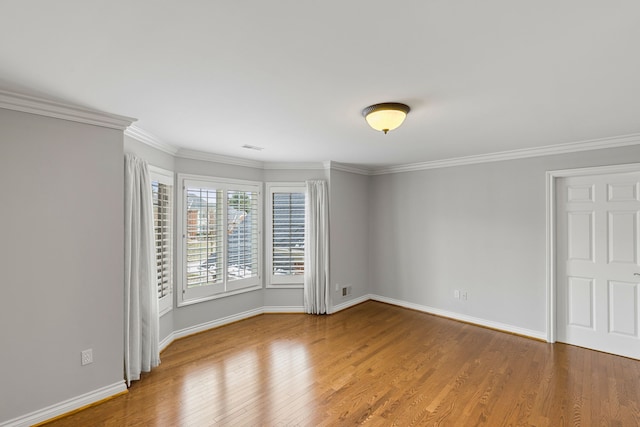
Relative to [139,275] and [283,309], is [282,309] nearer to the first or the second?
[283,309]

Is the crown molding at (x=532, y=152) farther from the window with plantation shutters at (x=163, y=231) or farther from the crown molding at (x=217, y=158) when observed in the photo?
the window with plantation shutters at (x=163, y=231)

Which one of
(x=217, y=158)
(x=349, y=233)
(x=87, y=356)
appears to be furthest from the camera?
(x=349, y=233)

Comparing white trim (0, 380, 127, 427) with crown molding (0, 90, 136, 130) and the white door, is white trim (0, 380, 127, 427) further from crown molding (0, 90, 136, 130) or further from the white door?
the white door

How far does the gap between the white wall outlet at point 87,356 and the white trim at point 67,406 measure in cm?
26


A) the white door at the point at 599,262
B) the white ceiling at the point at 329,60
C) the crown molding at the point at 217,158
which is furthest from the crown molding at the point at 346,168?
the white door at the point at 599,262

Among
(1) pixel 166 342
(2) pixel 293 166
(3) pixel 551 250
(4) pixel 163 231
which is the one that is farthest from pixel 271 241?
(3) pixel 551 250

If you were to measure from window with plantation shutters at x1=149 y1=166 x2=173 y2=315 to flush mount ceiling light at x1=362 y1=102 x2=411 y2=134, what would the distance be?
8.14ft

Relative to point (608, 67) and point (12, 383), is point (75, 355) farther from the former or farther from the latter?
point (608, 67)

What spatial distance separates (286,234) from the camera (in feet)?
16.1

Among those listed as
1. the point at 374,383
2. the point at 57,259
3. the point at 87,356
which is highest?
the point at 57,259

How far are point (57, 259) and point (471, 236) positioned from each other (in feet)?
16.0

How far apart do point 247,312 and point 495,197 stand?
13.4 ft

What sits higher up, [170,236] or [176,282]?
[170,236]

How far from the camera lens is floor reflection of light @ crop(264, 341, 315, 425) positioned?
242cm
